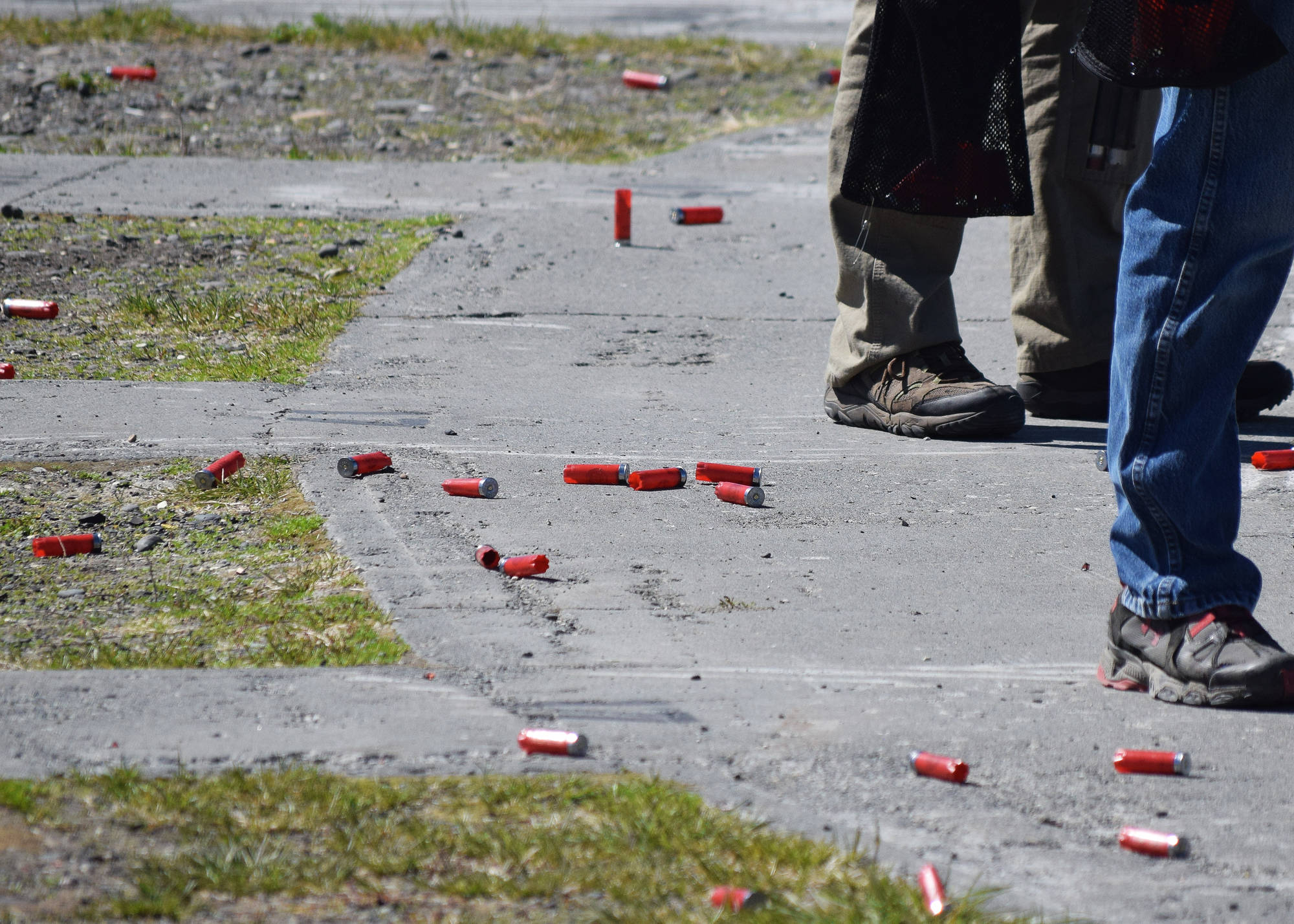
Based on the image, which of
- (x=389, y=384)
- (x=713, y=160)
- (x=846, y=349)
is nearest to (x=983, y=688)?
(x=846, y=349)

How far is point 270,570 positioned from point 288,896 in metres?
1.31

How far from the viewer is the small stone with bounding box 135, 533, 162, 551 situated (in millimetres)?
3318

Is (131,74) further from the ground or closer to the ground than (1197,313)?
closer to the ground

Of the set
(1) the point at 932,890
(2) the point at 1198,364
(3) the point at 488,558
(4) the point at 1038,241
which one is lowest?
(3) the point at 488,558

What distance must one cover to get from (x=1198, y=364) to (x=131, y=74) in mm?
10442

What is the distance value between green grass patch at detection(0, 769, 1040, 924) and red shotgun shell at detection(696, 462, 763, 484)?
1570 mm

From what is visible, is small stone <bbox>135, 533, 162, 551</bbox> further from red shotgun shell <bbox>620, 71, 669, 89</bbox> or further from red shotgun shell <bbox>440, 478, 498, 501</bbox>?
red shotgun shell <bbox>620, 71, 669, 89</bbox>

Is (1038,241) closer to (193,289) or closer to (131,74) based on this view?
(193,289)

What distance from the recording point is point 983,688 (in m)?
2.67

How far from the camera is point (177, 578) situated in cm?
313

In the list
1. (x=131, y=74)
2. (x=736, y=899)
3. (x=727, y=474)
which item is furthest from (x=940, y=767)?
(x=131, y=74)

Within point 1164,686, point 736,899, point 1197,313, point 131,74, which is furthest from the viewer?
point 131,74

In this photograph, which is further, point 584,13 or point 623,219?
point 584,13

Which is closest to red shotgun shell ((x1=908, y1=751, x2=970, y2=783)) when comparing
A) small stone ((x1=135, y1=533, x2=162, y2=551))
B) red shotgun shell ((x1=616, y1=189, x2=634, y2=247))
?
small stone ((x1=135, y1=533, x2=162, y2=551))
